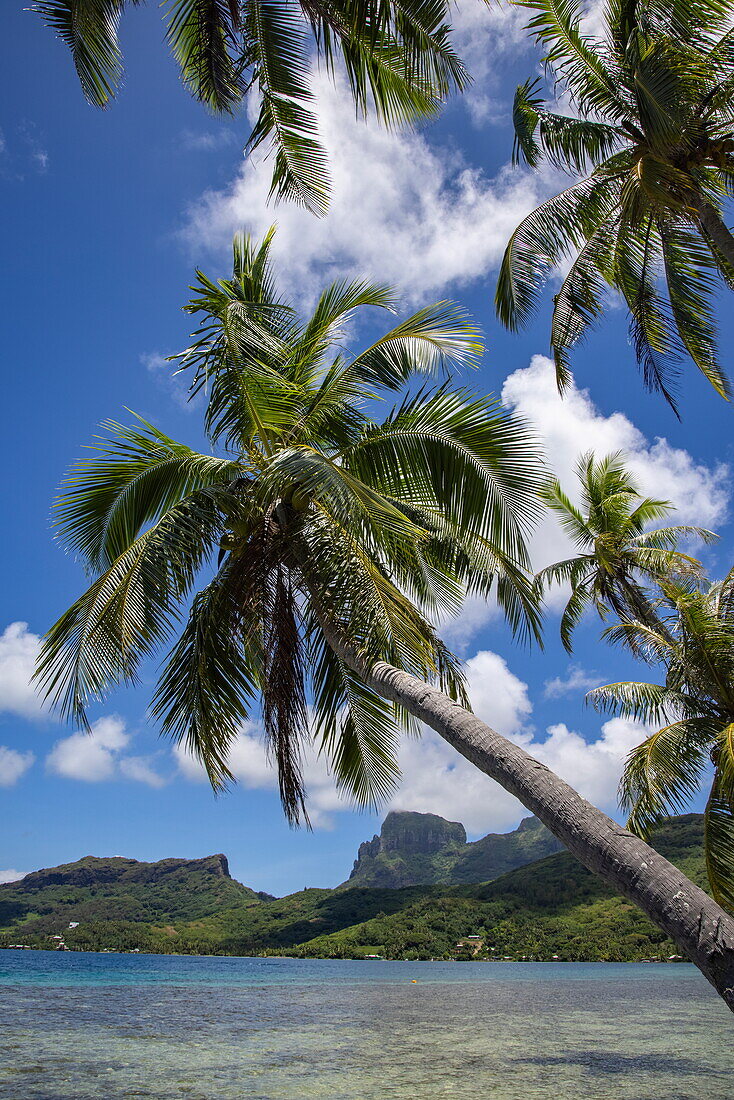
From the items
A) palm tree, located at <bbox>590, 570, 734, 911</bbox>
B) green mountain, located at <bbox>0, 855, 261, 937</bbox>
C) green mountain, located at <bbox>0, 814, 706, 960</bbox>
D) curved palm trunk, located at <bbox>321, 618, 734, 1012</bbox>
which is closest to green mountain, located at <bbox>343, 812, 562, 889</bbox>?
green mountain, located at <bbox>0, 855, 261, 937</bbox>

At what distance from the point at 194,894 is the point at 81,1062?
90.5m

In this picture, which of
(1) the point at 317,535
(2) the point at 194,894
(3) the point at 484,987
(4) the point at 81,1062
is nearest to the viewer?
(1) the point at 317,535

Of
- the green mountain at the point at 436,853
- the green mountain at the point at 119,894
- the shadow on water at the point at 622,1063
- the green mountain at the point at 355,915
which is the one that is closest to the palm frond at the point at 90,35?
the shadow on water at the point at 622,1063

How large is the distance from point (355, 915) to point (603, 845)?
7626 centimetres

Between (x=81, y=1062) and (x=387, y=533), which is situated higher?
(x=387, y=533)

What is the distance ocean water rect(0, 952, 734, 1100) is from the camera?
411 inches

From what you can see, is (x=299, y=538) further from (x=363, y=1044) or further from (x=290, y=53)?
(x=363, y=1044)

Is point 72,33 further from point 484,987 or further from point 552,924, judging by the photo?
point 552,924

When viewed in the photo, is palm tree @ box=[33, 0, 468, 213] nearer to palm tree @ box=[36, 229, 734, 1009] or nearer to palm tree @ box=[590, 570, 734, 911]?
palm tree @ box=[36, 229, 734, 1009]

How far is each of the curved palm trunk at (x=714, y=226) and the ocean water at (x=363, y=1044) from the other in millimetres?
10789

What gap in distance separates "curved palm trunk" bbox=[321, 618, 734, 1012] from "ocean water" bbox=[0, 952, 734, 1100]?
27.0 feet

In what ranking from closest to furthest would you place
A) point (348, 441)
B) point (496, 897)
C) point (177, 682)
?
point (177, 682)
point (348, 441)
point (496, 897)

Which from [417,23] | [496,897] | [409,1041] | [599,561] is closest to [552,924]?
[496,897]

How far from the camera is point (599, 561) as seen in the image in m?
15.7
